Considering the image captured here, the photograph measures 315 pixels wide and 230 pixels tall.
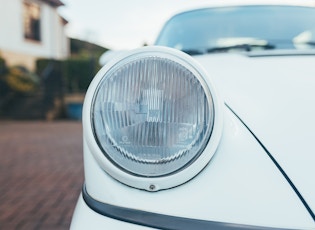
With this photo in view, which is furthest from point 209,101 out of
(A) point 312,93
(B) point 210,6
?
(B) point 210,6

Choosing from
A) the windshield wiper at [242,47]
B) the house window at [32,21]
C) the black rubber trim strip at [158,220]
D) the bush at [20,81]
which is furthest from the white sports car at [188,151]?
the house window at [32,21]

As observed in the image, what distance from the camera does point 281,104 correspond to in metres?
1.00

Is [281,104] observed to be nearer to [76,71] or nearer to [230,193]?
[230,193]

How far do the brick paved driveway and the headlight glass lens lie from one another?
5.46 feet

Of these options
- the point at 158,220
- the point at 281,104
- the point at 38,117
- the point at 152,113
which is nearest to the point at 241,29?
the point at 281,104

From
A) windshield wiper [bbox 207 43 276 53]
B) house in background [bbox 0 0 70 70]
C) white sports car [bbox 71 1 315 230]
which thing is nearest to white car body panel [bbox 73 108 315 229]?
white sports car [bbox 71 1 315 230]

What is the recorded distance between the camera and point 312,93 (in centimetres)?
101

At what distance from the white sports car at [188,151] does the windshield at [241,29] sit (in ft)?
2.67

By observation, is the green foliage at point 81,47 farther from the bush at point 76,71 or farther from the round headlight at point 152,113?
the round headlight at point 152,113

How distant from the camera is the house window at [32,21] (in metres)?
14.5

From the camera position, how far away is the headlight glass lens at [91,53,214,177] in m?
0.90

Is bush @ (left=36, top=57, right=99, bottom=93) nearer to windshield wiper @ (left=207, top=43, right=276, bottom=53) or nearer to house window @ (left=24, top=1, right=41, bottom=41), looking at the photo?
house window @ (left=24, top=1, right=41, bottom=41)

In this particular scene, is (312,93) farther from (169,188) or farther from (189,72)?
(169,188)

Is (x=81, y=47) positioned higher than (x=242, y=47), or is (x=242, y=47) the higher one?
(x=81, y=47)
